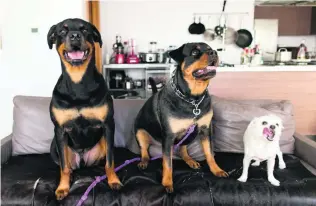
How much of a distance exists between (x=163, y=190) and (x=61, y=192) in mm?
528

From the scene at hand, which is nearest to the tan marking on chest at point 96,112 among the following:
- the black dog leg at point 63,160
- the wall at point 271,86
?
the black dog leg at point 63,160

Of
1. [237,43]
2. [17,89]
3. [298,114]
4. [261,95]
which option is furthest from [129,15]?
[298,114]

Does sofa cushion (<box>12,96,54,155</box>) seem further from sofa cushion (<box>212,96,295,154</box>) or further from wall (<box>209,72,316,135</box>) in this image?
wall (<box>209,72,316,135</box>)

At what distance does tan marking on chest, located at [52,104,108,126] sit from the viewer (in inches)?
64.9

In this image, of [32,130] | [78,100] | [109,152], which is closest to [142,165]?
[109,152]

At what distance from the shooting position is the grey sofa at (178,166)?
1.61 m

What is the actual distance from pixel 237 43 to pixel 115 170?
4031mm

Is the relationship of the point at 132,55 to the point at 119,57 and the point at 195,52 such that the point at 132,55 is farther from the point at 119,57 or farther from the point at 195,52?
the point at 195,52

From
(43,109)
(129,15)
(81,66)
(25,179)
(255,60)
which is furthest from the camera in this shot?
(129,15)

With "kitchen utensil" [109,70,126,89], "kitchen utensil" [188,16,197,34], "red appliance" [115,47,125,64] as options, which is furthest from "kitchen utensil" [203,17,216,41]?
"kitchen utensil" [109,70,126,89]

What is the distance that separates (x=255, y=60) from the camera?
4461 millimetres

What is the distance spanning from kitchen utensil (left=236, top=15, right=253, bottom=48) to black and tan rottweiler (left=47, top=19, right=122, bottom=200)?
3928mm

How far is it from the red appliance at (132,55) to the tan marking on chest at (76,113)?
329 centimetres

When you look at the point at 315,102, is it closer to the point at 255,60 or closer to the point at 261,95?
the point at 261,95
